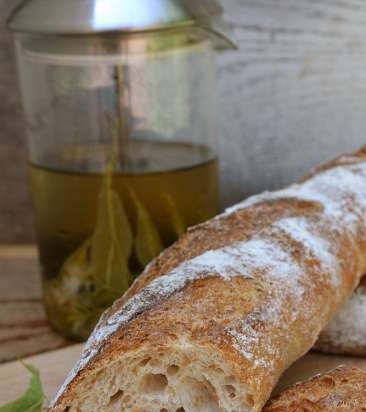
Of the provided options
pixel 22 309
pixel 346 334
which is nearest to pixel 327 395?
pixel 346 334

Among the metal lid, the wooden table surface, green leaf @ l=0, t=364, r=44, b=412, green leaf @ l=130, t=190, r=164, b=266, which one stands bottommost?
the wooden table surface

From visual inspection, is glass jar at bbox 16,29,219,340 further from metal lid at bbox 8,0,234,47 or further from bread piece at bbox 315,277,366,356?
bread piece at bbox 315,277,366,356

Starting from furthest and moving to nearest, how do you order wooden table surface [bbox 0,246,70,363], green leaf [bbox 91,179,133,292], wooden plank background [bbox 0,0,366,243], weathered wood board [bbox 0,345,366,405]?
wooden plank background [bbox 0,0,366,243]
wooden table surface [bbox 0,246,70,363]
green leaf [bbox 91,179,133,292]
weathered wood board [bbox 0,345,366,405]

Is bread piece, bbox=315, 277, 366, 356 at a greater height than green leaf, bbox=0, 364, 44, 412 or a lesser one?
lesser

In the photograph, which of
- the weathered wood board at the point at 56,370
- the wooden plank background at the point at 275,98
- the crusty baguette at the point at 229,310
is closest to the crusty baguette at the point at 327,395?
the crusty baguette at the point at 229,310

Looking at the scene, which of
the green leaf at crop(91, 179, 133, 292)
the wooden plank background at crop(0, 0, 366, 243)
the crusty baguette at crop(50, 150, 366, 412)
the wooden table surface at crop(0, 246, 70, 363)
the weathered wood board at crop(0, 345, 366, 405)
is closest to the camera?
the crusty baguette at crop(50, 150, 366, 412)

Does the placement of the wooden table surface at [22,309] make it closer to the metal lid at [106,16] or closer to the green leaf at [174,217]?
the green leaf at [174,217]

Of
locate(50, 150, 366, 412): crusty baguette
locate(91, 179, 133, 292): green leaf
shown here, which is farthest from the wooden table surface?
locate(50, 150, 366, 412): crusty baguette
